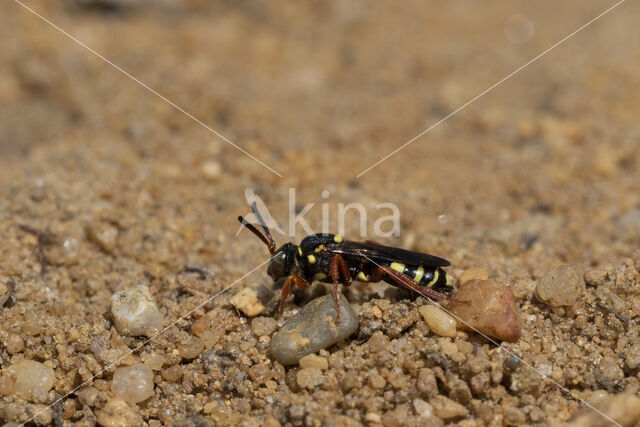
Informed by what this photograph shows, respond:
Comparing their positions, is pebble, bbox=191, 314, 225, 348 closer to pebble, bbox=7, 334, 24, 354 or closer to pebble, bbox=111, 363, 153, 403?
pebble, bbox=111, 363, 153, 403

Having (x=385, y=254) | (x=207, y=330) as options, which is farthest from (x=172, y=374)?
(x=385, y=254)

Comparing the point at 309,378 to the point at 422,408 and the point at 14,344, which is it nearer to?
the point at 422,408

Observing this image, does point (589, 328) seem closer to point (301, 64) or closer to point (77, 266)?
point (77, 266)

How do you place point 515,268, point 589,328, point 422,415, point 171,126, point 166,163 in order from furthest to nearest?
point 171,126 < point 166,163 < point 515,268 < point 589,328 < point 422,415

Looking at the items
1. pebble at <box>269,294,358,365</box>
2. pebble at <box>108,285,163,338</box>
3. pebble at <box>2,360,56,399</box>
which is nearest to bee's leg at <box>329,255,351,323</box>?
pebble at <box>269,294,358,365</box>

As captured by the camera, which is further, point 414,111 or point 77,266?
point 414,111

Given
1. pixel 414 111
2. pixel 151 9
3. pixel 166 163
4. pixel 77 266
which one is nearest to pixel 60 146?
pixel 166 163

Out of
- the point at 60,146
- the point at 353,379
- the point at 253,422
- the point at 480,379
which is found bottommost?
the point at 60,146

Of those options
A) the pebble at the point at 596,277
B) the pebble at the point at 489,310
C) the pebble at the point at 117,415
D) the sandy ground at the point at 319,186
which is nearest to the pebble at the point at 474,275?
the sandy ground at the point at 319,186
